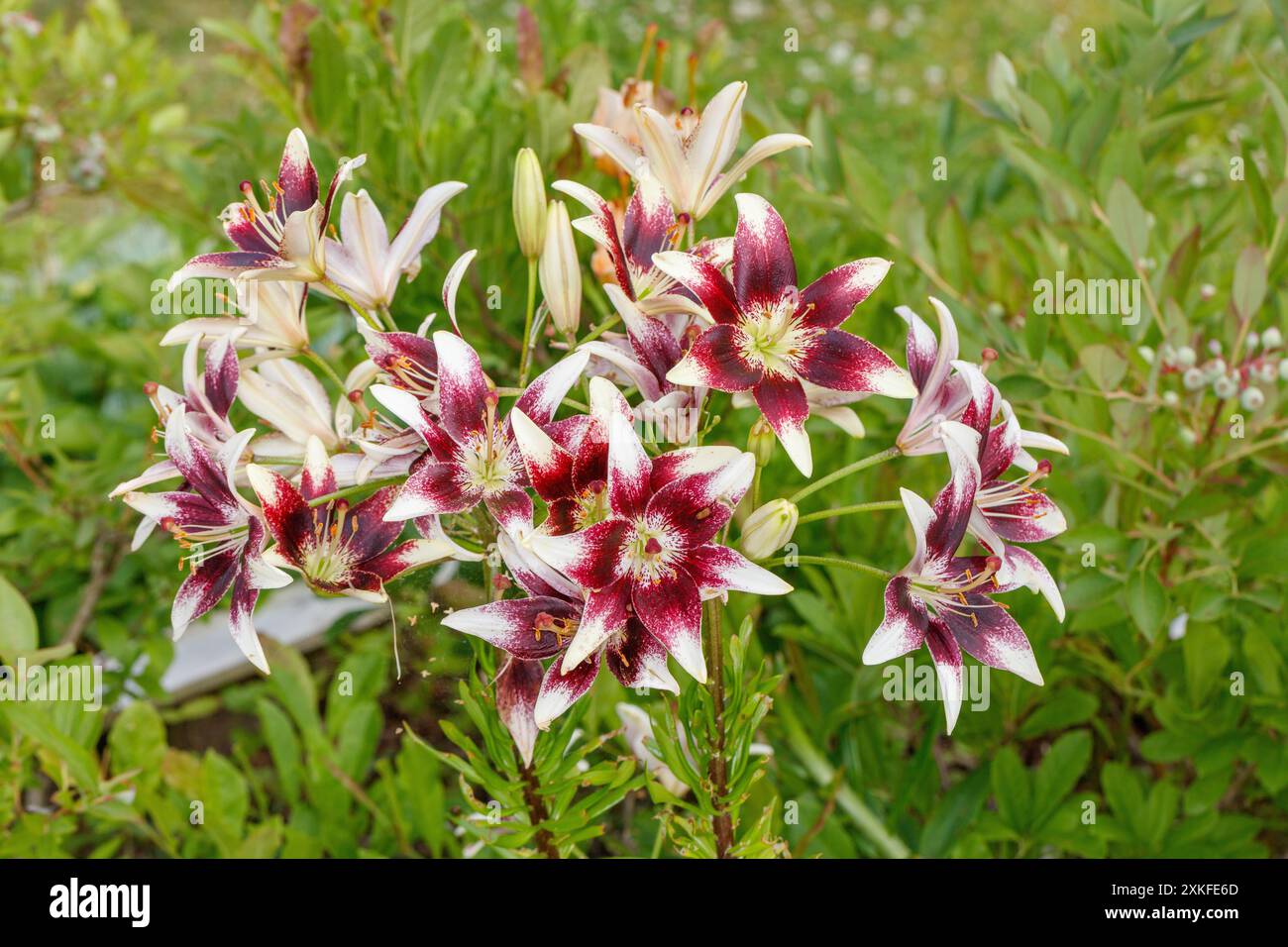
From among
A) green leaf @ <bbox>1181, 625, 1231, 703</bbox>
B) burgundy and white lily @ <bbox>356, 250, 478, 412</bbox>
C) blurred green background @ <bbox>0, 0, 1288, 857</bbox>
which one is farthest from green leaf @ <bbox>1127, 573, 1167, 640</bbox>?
burgundy and white lily @ <bbox>356, 250, 478, 412</bbox>

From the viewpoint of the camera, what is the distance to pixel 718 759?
73 cm

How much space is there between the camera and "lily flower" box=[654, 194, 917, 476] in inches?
24.4

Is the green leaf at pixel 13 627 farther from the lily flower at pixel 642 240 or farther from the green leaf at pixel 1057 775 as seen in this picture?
the green leaf at pixel 1057 775

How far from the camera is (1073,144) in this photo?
1.16 meters

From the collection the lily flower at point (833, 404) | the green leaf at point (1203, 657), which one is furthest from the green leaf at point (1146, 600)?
the lily flower at point (833, 404)

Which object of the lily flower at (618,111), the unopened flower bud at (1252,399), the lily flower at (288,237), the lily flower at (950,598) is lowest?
the lily flower at (950,598)

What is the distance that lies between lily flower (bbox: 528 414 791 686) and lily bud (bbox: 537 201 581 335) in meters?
0.15

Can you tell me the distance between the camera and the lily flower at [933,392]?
0.68 m

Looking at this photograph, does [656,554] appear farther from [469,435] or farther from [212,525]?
[212,525]

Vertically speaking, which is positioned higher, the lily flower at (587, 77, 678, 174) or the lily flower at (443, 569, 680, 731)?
the lily flower at (587, 77, 678, 174)

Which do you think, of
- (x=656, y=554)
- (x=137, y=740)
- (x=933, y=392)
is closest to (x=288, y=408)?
(x=656, y=554)

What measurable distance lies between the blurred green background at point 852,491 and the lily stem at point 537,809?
0.10 ft

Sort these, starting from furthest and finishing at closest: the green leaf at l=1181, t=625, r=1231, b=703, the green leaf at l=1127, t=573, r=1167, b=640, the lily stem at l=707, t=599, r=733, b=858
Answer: the green leaf at l=1181, t=625, r=1231, b=703 < the green leaf at l=1127, t=573, r=1167, b=640 < the lily stem at l=707, t=599, r=733, b=858

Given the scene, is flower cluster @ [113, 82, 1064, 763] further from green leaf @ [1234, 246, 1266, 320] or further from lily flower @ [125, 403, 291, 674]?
green leaf @ [1234, 246, 1266, 320]
